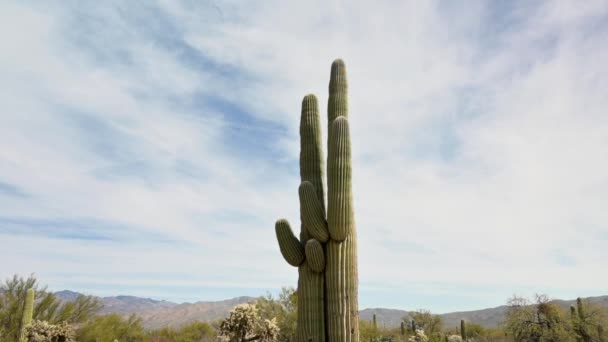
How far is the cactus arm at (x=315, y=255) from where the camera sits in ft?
30.5

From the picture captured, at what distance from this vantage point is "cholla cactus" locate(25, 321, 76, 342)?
40.3ft

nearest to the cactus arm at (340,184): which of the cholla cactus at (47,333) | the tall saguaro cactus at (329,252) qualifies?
the tall saguaro cactus at (329,252)

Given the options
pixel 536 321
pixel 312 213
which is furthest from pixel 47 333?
pixel 536 321

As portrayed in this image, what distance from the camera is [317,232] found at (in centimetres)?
946

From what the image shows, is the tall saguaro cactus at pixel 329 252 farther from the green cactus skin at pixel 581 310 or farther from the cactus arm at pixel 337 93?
the green cactus skin at pixel 581 310

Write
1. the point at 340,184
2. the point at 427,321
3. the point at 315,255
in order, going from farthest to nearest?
the point at 427,321 < the point at 315,255 < the point at 340,184

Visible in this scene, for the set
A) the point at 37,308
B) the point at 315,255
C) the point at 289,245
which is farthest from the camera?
the point at 37,308

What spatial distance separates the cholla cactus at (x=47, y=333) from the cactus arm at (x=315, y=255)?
7.65 metres

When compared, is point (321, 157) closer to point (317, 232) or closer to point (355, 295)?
point (317, 232)

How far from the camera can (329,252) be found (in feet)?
30.8

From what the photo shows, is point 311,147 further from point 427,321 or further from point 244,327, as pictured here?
A: point 427,321

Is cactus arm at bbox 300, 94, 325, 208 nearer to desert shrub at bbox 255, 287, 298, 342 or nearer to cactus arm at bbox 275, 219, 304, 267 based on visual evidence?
cactus arm at bbox 275, 219, 304, 267

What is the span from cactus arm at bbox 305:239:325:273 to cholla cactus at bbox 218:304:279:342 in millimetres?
2536

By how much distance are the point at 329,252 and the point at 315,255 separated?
0.29 m
